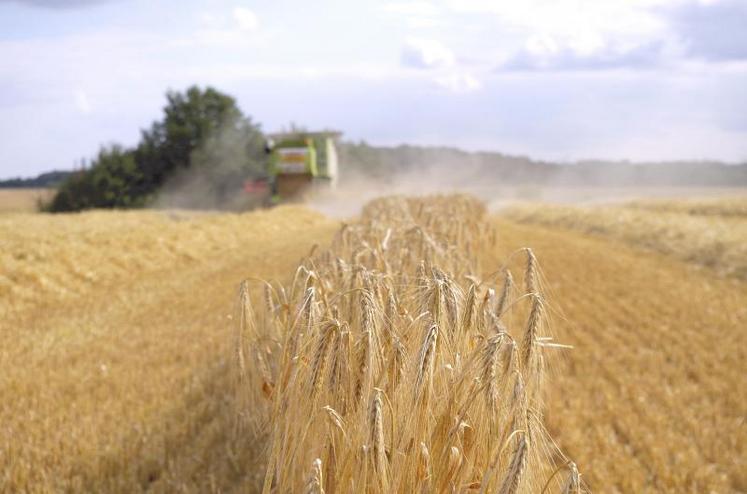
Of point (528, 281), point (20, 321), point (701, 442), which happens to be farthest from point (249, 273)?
point (528, 281)

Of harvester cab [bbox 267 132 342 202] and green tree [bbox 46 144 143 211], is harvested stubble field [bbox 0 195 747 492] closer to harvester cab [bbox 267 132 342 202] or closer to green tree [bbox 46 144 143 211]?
harvester cab [bbox 267 132 342 202]

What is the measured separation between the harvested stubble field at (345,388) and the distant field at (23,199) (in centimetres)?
2566

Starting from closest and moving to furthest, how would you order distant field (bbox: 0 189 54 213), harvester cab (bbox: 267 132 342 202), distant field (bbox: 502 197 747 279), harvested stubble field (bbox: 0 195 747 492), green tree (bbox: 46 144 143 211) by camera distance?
harvested stubble field (bbox: 0 195 747 492)
distant field (bbox: 502 197 747 279)
harvester cab (bbox: 267 132 342 202)
green tree (bbox: 46 144 143 211)
distant field (bbox: 0 189 54 213)

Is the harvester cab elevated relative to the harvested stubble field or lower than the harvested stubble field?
elevated

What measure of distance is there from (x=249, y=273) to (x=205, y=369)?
5.51 metres

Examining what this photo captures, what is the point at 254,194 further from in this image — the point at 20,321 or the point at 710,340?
the point at 710,340

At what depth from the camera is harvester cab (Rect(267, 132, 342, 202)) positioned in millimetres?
26812

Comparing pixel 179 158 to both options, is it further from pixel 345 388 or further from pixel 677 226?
pixel 345 388

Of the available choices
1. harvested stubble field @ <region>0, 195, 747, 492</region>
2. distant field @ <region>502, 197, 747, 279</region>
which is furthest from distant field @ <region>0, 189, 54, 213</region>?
harvested stubble field @ <region>0, 195, 747, 492</region>

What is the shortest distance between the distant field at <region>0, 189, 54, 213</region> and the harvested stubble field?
84.2 feet

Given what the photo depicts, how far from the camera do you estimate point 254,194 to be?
Answer: 29.4m

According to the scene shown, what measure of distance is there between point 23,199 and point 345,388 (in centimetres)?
4107

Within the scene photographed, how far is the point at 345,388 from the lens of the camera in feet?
8.43

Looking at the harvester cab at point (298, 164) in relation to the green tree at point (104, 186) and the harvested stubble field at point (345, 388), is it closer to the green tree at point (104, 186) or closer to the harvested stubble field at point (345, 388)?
the green tree at point (104, 186)
